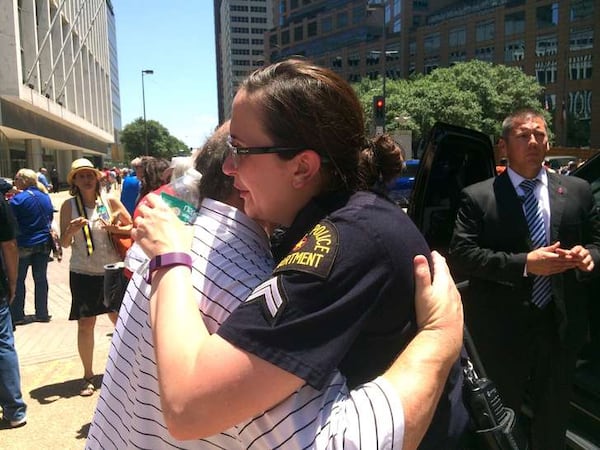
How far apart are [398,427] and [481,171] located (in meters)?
2.53

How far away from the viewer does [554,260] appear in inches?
98.4

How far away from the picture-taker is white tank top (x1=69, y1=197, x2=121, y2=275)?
4.46 metres

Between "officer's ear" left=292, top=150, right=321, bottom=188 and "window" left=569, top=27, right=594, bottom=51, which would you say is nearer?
"officer's ear" left=292, top=150, right=321, bottom=188

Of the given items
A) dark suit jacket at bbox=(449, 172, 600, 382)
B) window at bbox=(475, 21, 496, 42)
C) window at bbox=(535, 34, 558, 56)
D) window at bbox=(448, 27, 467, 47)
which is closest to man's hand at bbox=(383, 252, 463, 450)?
dark suit jacket at bbox=(449, 172, 600, 382)

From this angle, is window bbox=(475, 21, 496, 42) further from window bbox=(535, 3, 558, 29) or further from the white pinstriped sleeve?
the white pinstriped sleeve

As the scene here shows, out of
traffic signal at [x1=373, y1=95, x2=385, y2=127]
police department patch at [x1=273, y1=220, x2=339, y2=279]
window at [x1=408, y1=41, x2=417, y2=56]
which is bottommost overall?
police department patch at [x1=273, y1=220, x2=339, y2=279]

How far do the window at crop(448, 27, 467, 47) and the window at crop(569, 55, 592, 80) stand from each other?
45.9 feet

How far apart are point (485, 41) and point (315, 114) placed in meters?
68.2

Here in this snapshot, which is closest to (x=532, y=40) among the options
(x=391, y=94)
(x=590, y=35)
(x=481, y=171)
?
(x=590, y=35)

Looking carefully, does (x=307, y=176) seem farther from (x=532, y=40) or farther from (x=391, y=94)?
(x=532, y=40)

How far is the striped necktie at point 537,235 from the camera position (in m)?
2.72

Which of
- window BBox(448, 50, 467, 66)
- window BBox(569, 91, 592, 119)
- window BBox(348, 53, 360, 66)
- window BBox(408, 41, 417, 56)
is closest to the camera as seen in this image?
window BBox(569, 91, 592, 119)

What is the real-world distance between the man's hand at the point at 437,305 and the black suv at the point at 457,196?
128 centimetres

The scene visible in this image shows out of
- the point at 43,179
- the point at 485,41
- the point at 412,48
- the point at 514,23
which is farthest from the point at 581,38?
the point at 43,179
